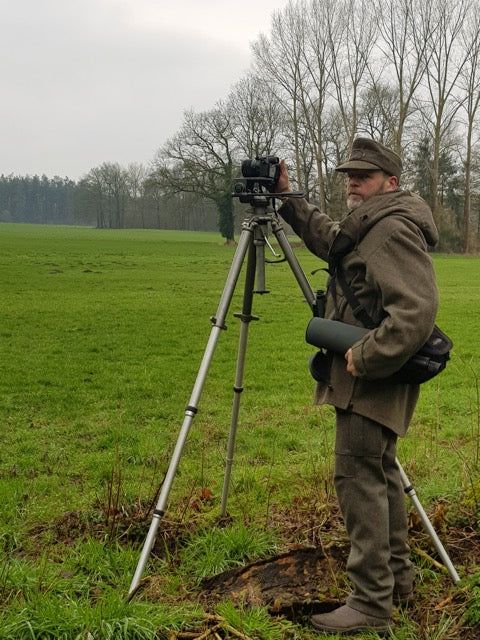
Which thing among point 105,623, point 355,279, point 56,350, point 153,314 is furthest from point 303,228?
point 153,314

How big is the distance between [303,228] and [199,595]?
2042 millimetres

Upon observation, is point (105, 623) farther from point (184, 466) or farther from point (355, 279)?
point (184, 466)

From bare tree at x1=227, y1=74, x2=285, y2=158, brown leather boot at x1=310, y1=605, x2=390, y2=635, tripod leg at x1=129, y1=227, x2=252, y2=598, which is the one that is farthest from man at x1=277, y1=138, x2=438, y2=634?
bare tree at x1=227, y1=74, x2=285, y2=158

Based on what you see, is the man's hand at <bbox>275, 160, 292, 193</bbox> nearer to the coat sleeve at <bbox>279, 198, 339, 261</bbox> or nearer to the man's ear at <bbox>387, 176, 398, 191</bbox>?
the coat sleeve at <bbox>279, 198, 339, 261</bbox>

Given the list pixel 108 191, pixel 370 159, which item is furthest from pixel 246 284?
pixel 108 191

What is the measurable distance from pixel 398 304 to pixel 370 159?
2.50 ft

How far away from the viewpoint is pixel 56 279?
23656 mm

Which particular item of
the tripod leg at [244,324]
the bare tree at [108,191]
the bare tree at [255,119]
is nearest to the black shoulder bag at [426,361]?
the tripod leg at [244,324]

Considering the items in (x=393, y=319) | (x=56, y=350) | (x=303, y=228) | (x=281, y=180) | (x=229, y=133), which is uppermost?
(x=229, y=133)

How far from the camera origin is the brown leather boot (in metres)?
3.00

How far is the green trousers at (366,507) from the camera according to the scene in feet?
9.95

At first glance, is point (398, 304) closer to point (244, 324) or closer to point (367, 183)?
point (367, 183)

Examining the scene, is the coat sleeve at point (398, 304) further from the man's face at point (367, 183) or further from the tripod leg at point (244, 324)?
the tripod leg at point (244, 324)

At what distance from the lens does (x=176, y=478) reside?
5551 mm
